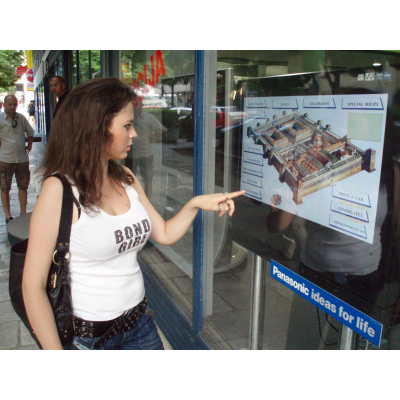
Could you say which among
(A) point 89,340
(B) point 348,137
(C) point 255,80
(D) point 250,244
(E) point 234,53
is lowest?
(A) point 89,340

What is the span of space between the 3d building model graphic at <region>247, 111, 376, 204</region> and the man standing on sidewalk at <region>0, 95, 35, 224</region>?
17.8 ft

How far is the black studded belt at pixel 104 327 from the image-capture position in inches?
62.3

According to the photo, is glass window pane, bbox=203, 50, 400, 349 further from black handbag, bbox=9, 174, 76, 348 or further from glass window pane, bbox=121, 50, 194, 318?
black handbag, bbox=9, 174, 76, 348

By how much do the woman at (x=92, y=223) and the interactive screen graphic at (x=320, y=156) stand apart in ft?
2.19

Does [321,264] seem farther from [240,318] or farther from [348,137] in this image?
[240,318]

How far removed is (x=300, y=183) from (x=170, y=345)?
80.7 inches

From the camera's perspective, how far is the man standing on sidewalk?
20.9ft

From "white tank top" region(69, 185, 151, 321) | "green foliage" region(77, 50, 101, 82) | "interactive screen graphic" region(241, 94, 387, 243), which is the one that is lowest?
"white tank top" region(69, 185, 151, 321)

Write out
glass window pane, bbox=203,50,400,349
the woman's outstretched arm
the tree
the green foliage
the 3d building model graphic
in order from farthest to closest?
the tree, the green foliage, the woman's outstretched arm, the 3d building model graphic, glass window pane, bbox=203,50,400,349

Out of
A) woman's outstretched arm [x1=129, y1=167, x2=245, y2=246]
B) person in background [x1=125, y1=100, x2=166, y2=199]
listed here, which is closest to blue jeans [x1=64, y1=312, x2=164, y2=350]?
woman's outstretched arm [x1=129, y1=167, x2=245, y2=246]

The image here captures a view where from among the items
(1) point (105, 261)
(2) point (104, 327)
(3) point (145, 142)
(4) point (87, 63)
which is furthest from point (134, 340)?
(4) point (87, 63)

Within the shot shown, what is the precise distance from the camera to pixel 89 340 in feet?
5.22

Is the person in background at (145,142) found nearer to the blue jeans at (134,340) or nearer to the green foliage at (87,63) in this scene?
the green foliage at (87,63)

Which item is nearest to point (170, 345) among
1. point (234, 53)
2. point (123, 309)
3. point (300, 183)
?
point (123, 309)
